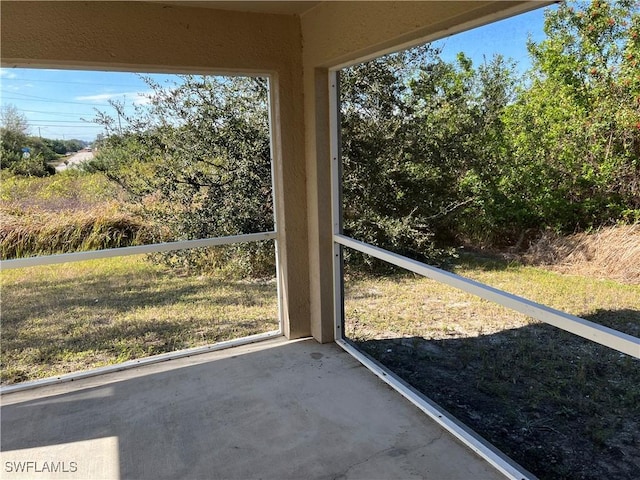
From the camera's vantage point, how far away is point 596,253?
6.05 ft

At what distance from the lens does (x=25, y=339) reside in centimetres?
322

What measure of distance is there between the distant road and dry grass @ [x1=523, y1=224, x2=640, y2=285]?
2765mm

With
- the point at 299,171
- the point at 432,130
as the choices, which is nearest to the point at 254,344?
the point at 299,171

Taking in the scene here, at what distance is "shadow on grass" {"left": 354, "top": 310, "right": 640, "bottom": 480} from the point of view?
6.21 feet

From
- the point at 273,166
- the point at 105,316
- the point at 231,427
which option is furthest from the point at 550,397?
the point at 105,316

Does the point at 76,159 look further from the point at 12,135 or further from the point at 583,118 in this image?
the point at 583,118

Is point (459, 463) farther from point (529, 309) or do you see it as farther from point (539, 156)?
point (539, 156)

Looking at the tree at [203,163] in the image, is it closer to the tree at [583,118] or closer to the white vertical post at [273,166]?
the white vertical post at [273,166]

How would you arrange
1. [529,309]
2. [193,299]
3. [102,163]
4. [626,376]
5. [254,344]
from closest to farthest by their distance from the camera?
1. [529,309]
2. [626,376]
3. [102,163]
4. [254,344]
5. [193,299]

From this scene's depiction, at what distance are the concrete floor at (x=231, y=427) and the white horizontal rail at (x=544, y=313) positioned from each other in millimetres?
757

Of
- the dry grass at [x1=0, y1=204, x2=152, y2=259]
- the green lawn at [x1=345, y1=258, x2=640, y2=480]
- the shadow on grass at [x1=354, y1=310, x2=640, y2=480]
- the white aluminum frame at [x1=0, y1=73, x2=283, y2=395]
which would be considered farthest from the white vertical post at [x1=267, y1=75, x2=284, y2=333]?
the shadow on grass at [x1=354, y1=310, x2=640, y2=480]

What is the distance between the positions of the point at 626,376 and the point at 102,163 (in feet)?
10.5

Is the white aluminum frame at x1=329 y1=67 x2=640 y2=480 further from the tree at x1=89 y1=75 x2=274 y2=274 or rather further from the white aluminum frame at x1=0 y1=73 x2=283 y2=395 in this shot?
the tree at x1=89 y1=75 x2=274 y2=274

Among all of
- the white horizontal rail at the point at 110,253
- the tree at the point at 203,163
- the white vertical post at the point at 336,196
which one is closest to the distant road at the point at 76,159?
the tree at the point at 203,163
